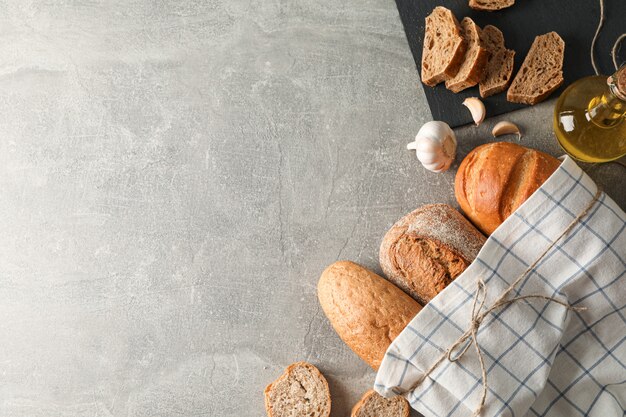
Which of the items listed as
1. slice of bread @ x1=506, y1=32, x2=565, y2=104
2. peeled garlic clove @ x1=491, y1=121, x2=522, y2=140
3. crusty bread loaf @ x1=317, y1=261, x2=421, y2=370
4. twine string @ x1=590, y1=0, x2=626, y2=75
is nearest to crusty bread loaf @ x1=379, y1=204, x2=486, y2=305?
crusty bread loaf @ x1=317, y1=261, x2=421, y2=370

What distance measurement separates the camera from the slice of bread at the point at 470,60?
4.96 ft

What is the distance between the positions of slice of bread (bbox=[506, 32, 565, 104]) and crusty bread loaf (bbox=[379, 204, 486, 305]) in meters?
0.37

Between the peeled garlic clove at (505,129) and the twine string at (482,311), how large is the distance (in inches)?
12.3

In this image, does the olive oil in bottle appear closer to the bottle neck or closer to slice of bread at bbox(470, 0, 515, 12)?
the bottle neck

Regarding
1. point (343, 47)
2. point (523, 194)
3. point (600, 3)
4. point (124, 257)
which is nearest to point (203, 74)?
point (343, 47)

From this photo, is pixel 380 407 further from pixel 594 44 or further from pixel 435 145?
pixel 594 44

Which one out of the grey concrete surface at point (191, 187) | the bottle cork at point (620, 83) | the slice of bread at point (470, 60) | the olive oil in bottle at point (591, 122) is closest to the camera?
the bottle cork at point (620, 83)

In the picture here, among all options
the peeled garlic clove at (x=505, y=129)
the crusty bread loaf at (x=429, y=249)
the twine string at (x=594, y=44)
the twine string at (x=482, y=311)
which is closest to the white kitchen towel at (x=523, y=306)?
the twine string at (x=482, y=311)

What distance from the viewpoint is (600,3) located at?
1564mm

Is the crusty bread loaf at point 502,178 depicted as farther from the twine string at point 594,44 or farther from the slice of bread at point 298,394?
the slice of bread at point 298,394

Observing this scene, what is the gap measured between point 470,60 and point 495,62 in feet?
0.27

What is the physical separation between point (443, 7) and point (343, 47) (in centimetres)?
29

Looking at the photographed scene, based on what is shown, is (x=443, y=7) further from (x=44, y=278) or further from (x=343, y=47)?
(x=44, y=278)

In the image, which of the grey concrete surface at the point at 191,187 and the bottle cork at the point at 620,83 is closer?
the bottle cork at the point at 620,83
